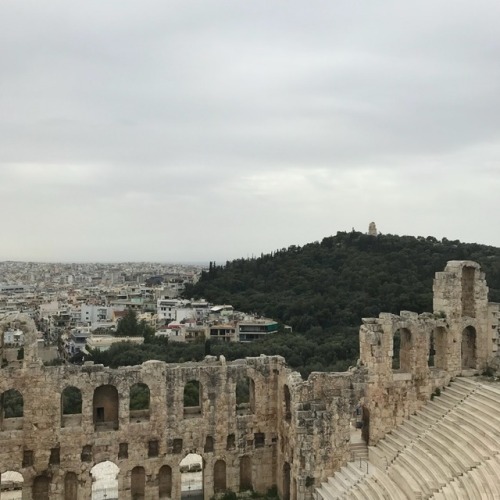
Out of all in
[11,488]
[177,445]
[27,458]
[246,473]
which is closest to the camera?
[27,458]

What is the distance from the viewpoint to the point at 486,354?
25.7m

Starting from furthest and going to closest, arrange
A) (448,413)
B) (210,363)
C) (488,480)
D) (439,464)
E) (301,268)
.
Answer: (301,268) < (210,363) < (448,413) < (439,464) < (488,480)

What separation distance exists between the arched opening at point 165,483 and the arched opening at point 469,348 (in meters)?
14.2

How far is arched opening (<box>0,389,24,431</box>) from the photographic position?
22.4 meters

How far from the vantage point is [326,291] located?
2601 inches

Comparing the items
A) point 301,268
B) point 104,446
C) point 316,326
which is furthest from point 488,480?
point 301,268

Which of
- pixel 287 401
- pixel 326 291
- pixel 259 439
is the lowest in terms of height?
pixel 259 439

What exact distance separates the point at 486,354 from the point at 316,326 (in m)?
35.1

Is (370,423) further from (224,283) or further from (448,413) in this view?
(224,283)

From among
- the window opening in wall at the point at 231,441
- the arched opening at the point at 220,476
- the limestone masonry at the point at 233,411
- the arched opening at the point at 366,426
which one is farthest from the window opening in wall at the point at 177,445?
the arched opening at the point at 366,426

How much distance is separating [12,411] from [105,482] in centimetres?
921

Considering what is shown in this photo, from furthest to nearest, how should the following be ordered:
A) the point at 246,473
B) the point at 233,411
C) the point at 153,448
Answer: the point at 246,473 < the point at 233,411 < the point at 153,448

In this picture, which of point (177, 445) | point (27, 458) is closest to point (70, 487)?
point (27, 458)

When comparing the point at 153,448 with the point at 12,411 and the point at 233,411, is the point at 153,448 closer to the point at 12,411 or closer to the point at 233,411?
the point at 233,411
